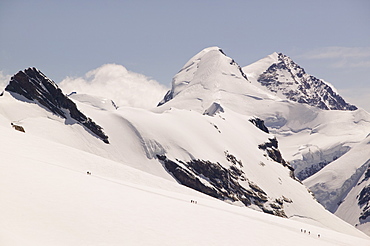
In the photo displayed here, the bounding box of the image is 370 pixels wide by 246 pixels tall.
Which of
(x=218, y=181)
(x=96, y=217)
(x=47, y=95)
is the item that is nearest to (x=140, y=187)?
(x=96, y=217)

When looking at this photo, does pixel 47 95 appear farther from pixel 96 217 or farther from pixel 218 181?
pixel 96 217

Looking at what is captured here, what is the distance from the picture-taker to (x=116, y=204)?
3256 centimetres

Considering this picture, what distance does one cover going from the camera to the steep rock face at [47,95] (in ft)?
377

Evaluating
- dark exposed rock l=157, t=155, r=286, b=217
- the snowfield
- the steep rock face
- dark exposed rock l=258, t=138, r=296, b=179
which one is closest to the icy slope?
the snowfield

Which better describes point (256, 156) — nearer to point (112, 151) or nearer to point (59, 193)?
point (112, 151)

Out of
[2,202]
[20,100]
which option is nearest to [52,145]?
[2,202]

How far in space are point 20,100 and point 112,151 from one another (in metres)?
26.3

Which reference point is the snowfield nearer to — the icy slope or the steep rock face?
the icy slope

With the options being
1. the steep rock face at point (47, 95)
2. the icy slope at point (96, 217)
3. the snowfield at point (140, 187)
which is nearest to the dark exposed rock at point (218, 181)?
the snowfield at point (140, 187)

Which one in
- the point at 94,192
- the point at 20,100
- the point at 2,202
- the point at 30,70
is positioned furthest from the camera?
the point at 30,70

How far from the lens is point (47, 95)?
11744 centimetres

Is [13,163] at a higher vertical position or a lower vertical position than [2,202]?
higher

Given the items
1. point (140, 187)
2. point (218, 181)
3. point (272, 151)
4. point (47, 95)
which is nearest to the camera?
point (140, 187)

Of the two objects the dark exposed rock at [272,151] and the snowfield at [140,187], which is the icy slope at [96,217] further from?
the dark exposed rock at [272,151]
